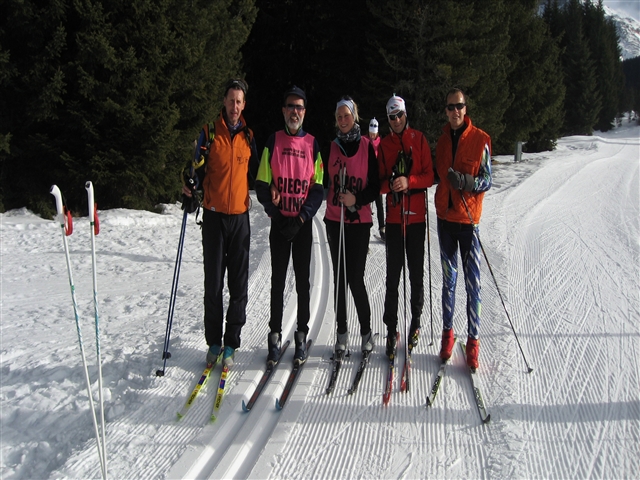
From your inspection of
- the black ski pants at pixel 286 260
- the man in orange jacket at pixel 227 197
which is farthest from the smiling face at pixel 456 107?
the man in orange jacket at pixel 227 197

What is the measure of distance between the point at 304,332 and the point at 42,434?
83.4 inches

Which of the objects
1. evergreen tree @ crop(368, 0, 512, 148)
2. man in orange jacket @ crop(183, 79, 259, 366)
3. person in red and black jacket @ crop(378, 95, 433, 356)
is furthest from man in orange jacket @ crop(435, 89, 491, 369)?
evergreen tree @ crop(368, 0, 512, 148)

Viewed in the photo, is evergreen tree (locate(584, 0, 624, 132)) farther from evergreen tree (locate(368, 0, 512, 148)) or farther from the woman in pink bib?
the woman in pink bib

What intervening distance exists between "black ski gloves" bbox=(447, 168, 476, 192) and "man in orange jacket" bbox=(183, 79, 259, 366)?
1.61 m

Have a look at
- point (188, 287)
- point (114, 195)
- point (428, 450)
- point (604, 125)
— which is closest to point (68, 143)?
point (114, 195)

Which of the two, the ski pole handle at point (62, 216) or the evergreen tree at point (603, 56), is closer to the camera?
the ski pole handle at point (62, 216)

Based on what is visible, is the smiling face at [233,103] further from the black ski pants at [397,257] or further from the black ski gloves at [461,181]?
the black ski gloves at [461,181]

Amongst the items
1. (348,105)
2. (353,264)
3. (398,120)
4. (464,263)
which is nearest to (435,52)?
(398,120)

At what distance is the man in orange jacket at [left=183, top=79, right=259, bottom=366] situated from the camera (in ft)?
12.6

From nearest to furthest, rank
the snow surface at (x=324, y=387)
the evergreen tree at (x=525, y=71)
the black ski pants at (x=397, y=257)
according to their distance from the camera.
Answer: the snow surface at (x=324, y=387) → the black ski pants at (x=397, y=257) → the evergreen tree at (x=525, y=71)

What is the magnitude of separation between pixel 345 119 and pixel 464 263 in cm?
155

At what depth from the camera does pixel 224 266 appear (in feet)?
13.3

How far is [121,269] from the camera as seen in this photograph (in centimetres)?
743

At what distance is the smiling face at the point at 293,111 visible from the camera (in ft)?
12.5
